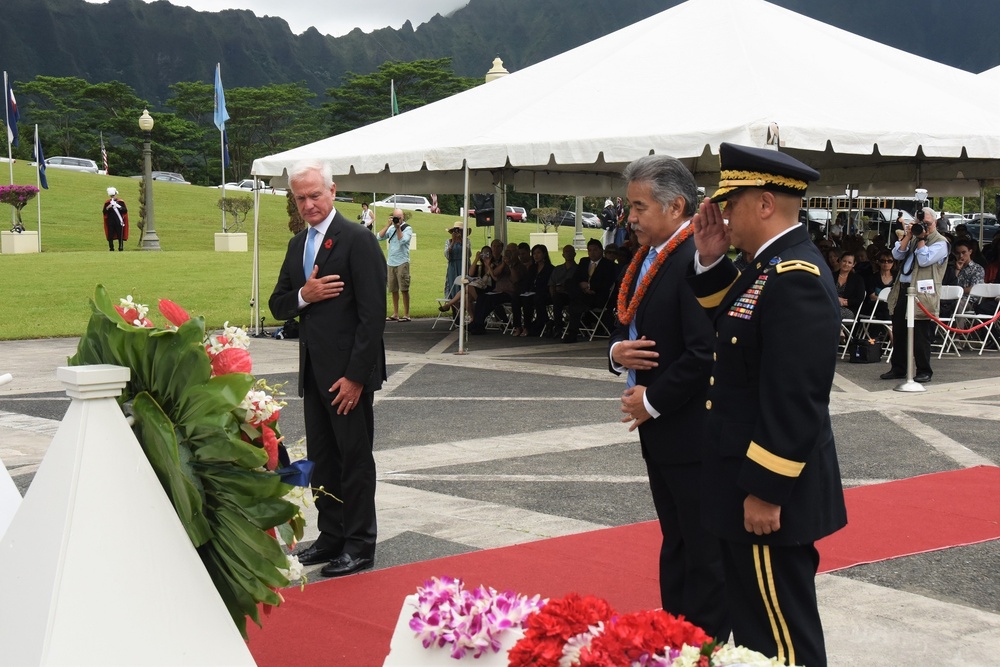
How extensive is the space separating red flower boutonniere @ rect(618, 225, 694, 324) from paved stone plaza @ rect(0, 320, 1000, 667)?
1532 mm

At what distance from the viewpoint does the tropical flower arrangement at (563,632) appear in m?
2.03

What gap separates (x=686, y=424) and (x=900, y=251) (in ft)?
31.9

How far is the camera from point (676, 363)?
3.68 meters

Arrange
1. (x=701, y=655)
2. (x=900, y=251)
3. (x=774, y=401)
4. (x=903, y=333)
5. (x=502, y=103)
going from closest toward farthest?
(x=701, y=655), (x=774, y=401), (x=903, y=333), (x=900, y=251), (x=502, y=103)

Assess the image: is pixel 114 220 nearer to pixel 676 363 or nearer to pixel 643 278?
pixel 643 278

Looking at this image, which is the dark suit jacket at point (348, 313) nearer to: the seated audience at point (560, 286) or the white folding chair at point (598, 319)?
the white folding chair at point (598, 319)

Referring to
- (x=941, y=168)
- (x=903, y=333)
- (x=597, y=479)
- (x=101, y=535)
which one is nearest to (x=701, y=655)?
(x=101, y=535)

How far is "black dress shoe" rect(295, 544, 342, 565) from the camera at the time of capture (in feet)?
17.1

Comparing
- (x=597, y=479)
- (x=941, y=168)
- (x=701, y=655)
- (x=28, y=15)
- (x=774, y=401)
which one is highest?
(x=28, y=15)

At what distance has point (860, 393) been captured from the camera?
10680mm

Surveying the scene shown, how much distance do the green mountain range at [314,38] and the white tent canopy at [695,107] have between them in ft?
434

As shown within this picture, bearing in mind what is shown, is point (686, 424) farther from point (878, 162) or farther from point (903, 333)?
point (878, 162)

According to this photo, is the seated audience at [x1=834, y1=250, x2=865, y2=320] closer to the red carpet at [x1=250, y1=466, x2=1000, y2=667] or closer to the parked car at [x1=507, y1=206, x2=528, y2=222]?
the red carpet at [x1=250, y1=466, x2=1000, y2=667]

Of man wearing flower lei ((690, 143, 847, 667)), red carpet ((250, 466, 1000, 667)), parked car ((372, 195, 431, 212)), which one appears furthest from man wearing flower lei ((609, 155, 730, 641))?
parked car ((372, 195, 431, 212))
